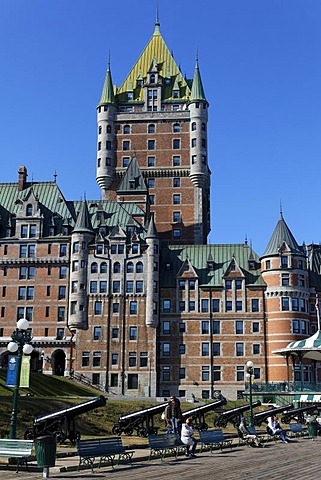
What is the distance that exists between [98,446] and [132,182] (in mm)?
70789

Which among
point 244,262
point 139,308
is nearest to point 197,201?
point 244,262

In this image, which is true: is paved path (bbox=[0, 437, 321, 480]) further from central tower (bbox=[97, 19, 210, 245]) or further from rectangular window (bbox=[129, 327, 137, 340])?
central tower (bbox=[97, 19, 210, 245])

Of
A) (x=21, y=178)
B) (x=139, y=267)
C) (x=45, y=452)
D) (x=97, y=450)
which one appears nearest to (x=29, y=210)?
(x=21, y=178)

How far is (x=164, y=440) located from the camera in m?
26.6

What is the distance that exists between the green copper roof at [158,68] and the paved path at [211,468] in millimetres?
80469

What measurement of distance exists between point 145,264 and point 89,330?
36.7 feet

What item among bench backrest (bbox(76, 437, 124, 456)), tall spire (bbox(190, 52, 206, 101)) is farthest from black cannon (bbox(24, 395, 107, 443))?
tall spire (bbox(190, 52, 206, 101))

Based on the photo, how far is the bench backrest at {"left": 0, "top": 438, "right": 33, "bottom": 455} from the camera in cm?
2141

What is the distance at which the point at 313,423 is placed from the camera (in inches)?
1619

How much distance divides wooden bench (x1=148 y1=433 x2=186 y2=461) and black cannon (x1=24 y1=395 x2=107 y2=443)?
3.14 meters

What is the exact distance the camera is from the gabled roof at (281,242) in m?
82.9

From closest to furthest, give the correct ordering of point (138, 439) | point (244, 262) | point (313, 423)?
point (138, 439)
point (313, 423)
point (244, 262)

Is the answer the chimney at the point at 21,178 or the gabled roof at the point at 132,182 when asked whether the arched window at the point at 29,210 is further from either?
the gabled roof at the point at 132,182

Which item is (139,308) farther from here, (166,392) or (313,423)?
(313,423)
